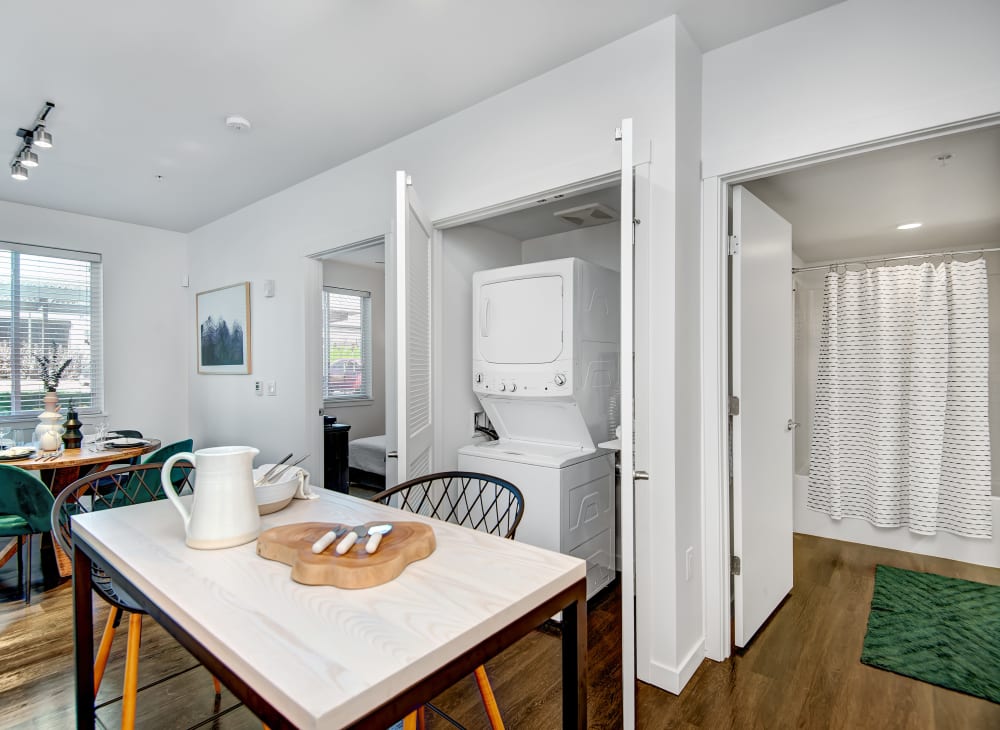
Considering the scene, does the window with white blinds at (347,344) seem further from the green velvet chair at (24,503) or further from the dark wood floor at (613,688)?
the dark wood floor at (613,688)

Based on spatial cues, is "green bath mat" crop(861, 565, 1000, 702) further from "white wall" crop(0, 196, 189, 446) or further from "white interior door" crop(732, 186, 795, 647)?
"white wall" crop(0, 196, 189, 446)

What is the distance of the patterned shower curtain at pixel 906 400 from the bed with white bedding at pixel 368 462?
348cm

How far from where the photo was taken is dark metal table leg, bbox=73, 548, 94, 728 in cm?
134

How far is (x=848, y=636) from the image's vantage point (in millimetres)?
2371

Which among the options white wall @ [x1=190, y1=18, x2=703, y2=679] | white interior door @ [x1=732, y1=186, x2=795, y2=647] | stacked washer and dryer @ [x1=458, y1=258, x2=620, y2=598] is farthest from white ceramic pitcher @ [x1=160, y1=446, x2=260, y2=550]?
white interior door @ [x1=732, y1=186, x2=795, y2=647]

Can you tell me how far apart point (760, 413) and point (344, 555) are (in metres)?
2.11

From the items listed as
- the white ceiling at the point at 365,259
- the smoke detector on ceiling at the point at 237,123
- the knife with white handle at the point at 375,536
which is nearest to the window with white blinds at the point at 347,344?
the white ceiling at the point at 365,259

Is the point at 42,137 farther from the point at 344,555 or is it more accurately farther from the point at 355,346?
the point at 355,346

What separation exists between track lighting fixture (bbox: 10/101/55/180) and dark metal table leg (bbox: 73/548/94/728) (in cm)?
243

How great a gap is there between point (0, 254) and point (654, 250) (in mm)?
4802

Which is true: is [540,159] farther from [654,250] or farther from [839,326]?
[839,326]

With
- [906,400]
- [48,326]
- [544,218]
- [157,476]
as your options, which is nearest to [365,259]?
[48,326]

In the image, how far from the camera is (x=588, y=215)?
9.88 feet

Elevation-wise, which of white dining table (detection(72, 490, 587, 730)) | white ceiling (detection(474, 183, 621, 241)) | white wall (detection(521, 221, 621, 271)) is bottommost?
white dining table (detection(72, 490, 587, 730))
